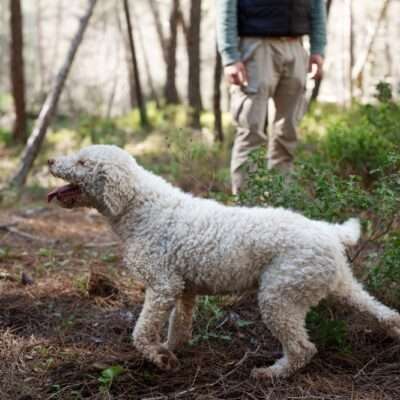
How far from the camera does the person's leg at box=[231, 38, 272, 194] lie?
482cm

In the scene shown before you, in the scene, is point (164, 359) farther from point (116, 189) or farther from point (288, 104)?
point (288, 104)

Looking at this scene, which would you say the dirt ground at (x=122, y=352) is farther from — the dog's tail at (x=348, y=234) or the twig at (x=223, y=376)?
the dog's tail at (x=348, y=234)

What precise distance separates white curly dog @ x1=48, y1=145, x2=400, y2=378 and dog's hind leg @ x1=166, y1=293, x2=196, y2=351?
0.11m

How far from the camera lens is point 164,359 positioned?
10.6 ft

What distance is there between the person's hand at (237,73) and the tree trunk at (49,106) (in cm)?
374

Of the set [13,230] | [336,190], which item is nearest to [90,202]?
[336,190]

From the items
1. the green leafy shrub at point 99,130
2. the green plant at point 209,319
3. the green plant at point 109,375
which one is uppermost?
the green plant at point 109,375

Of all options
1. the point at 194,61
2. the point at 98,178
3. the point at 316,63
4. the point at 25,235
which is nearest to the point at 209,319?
the point at 98,178

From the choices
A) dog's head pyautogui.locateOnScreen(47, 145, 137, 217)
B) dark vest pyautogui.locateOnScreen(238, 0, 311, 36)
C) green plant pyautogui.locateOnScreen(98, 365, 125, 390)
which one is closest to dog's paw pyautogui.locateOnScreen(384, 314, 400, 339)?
green plant pyautogui.locateOnScreen(98, 365, 125, 390)

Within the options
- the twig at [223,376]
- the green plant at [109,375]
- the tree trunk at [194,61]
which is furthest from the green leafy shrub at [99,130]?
the green plant at [109,375]

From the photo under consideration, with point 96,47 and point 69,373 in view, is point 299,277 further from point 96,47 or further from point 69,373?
point 96,47

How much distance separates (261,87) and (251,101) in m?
0.16

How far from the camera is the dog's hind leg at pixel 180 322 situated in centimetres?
353

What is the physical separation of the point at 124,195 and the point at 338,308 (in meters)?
1.75
